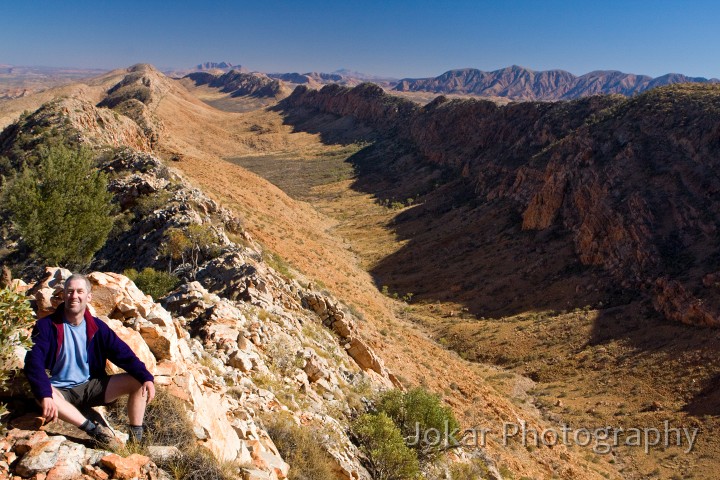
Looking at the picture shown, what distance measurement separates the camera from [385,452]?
7.47 metres

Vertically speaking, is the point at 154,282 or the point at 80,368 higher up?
the point at 80,368

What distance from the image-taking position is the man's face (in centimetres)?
434

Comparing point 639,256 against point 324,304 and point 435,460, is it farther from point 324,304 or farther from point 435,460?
point 435,460

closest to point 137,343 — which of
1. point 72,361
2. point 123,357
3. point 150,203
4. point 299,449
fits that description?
point 123,357

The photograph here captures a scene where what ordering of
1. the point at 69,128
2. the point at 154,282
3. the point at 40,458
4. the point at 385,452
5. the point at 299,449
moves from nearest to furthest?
the point at 40,458 < the point at 299,449 < the point at 385,452 < the point at 154,282 < the point at 69,128

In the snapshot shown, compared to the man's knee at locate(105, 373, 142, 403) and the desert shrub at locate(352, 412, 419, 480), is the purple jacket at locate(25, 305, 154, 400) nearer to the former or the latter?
the man's knee at locate(105, 373, 142, 403)

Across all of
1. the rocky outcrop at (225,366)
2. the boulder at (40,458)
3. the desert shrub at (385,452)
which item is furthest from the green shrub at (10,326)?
the desert shrub at (385,452)

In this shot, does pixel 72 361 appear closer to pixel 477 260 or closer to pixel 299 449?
pixel 299 449

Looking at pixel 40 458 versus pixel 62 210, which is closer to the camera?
pixel 40 458

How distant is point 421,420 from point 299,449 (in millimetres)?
3891

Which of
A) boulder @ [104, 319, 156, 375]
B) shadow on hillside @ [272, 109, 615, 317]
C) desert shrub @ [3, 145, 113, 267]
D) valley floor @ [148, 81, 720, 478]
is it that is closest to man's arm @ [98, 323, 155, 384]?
boulder @ [104, 319, 156, 375]

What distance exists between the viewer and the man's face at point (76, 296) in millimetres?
4336

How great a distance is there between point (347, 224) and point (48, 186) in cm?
3628

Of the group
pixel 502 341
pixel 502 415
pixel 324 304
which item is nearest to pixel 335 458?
pixel 324 304
